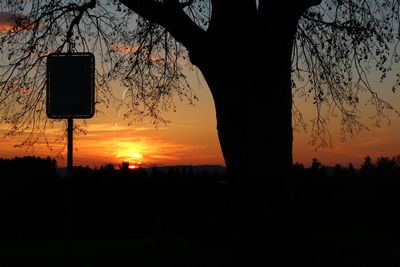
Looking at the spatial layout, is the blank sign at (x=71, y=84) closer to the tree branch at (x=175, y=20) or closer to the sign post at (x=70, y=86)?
the sign post at (x=70, y=86)

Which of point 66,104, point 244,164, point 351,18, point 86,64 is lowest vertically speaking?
point 244,164

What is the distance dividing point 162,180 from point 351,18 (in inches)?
1411

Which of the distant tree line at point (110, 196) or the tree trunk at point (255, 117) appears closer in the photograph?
the tree trunk at point (255, 117)

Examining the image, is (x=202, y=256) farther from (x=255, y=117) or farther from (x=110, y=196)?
(x=110, y=196)

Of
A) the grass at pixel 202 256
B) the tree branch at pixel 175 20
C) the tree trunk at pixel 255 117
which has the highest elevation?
the tree branch at pixel 175 20

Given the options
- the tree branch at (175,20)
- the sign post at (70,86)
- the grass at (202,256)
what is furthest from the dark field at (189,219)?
the tree branch at (175,20)

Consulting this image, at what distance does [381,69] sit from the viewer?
1186cm

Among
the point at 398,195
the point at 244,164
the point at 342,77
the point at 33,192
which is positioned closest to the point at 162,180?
the point at 33,192

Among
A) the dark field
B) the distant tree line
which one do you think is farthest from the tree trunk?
the distant tree line

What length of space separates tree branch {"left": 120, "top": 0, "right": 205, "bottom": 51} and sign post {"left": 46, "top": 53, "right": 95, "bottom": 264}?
Answer: 10.4 ft

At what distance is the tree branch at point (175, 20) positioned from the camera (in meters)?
9.01

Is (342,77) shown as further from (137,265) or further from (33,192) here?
(33,192)

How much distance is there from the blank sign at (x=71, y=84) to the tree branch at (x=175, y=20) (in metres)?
3.19

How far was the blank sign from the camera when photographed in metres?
6.02
